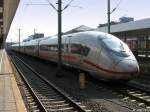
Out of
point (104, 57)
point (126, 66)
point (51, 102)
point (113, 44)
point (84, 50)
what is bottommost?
point (51, 102)

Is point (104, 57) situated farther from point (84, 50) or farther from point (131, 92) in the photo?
point (84, 50)

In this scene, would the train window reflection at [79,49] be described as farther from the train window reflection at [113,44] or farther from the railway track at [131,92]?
the railway track at [131,92]

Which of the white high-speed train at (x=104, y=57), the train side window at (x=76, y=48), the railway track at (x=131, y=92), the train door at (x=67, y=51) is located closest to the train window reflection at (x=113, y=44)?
the white high-speed train at (x=104, y=57)

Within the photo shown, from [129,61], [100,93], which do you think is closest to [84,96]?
[100,93]

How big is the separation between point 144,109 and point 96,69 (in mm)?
6147

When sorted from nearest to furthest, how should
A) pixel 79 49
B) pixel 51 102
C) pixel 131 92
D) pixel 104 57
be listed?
1. pixel 51 102
2. pixel 131 92
3. pixel 104 57
4. pixel 79 49

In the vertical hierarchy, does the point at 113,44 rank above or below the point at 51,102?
above

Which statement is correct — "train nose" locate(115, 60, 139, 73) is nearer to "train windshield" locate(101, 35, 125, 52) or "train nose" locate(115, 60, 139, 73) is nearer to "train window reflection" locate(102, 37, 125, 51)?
"train windshield" locate(101, 35, 125, 52)

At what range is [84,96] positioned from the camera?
1441cm

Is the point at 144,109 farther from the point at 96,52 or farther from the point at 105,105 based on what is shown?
the point at 96,52

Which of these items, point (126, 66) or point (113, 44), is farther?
point (113, 44)

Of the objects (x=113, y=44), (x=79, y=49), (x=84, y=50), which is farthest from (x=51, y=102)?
(x=79, y=49)

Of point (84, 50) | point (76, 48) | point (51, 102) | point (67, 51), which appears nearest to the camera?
point (51, 102)

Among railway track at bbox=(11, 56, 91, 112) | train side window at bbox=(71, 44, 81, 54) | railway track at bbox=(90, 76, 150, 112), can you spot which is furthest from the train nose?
train side window at bbox=(71, 44, 81, 54)
